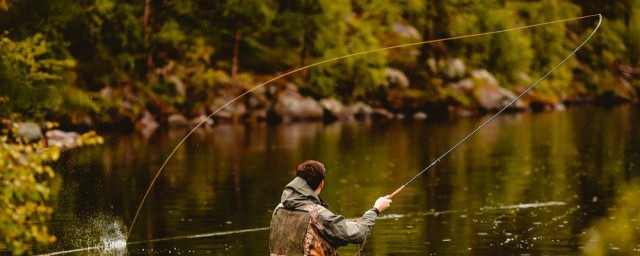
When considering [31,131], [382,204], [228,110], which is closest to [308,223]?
[382,204]

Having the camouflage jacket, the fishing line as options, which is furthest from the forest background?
the camouflage jacket

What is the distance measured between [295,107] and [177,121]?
8.42 metres

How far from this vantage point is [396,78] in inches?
2931

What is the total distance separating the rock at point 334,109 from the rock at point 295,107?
1.76 ft

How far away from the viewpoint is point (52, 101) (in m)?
43.4

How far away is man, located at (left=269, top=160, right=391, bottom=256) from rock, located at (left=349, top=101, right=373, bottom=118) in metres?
58.4

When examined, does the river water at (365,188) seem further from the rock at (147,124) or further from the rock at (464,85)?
the rock at (464,85)

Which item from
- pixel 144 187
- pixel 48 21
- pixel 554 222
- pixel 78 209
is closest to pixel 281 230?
pixel 554 222

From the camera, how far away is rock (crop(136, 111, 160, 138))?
175 feet

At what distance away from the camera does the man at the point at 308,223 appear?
32.9 ft

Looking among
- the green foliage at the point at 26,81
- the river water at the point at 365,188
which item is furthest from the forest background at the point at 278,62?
the river water at the point at 365,188

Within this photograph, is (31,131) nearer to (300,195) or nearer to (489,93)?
(300,195)

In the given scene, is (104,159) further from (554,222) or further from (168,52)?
(168,52)

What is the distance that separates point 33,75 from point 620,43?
69942 mm
